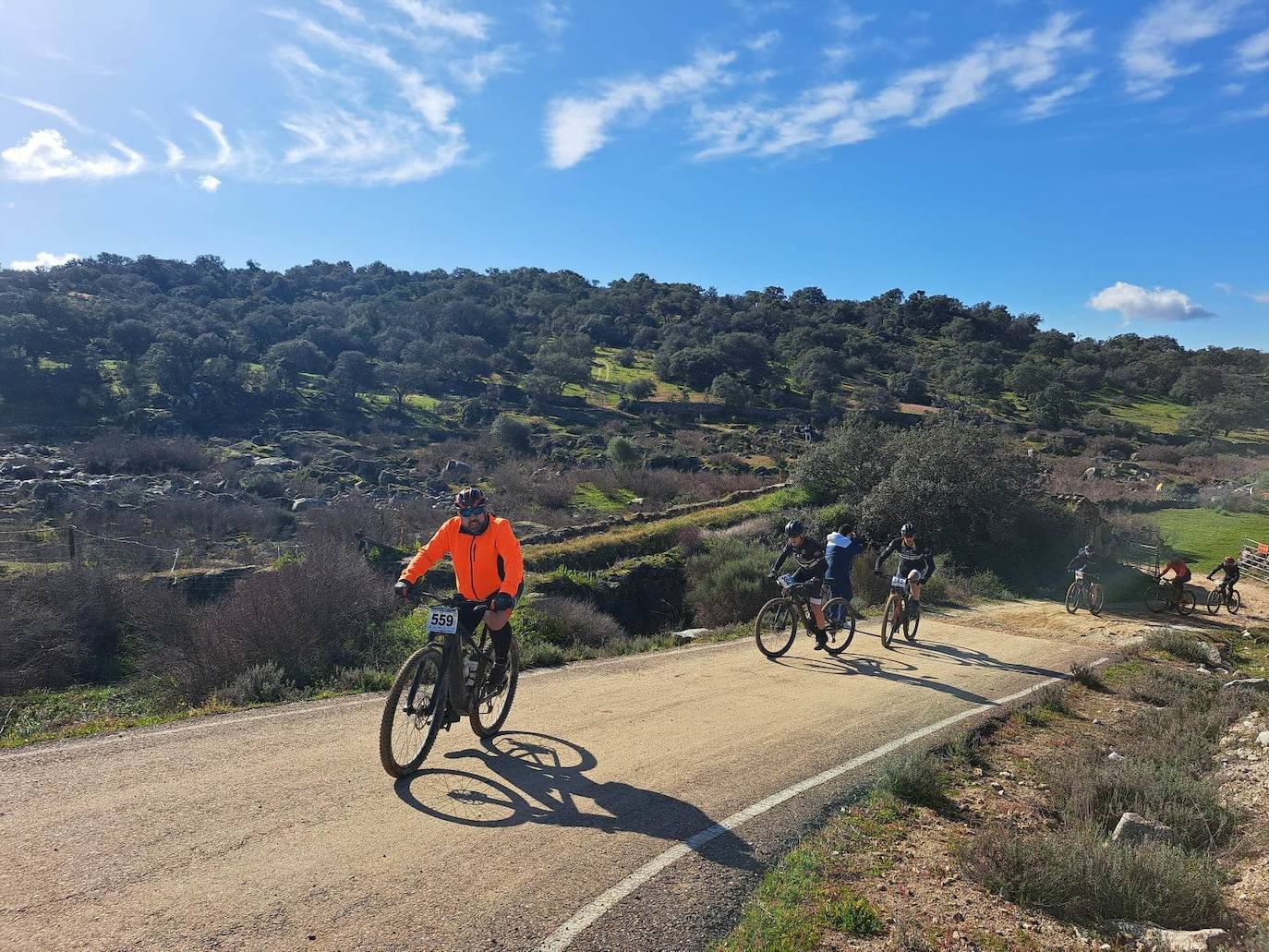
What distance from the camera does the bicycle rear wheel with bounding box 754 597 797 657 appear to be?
10.0 m

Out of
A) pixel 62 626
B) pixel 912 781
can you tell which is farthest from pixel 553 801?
pixel 62 626

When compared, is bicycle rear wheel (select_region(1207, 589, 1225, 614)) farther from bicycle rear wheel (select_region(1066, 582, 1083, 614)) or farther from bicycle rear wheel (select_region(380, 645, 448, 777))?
bicycle rear wheel (select_region(380, 645, 448, 777))

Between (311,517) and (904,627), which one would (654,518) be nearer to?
(311,517)

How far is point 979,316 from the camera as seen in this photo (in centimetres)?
11425

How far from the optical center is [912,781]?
18.5 feet

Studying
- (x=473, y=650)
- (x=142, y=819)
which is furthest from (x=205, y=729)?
(x=473, y=650)

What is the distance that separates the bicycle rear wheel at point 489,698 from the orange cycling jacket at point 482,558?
59 cm

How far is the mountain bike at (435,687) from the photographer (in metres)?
5.08

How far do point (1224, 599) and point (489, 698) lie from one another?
19.9 m

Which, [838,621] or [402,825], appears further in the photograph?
[838,621]

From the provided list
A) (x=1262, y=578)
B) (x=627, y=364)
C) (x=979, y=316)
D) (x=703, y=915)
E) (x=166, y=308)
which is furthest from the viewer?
(x=979, y=316)

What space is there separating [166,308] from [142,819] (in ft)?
316

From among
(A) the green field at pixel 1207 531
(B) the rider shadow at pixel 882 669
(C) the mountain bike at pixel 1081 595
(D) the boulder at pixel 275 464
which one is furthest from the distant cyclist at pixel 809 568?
(D) the boulder at pixel 275 464

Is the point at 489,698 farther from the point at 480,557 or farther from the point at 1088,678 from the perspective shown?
the point at 1088,678
